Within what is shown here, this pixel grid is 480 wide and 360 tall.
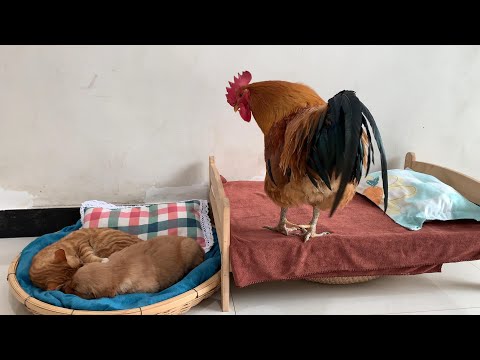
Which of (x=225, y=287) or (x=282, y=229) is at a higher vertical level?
(x=282, y=229)

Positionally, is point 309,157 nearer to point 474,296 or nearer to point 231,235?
point 231,235

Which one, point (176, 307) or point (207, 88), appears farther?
point (207, 88)

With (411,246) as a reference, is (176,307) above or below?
below

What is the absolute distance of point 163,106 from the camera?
2.42m

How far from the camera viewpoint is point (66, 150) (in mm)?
2410

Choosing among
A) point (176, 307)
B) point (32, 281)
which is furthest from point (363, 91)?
→ point (32, 281)

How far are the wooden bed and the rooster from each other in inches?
9.9

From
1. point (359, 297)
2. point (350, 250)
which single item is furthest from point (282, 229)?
point (359, 297)

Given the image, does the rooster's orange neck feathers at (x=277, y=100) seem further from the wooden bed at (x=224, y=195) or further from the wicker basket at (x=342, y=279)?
the wicker basket at (x=342, y=279)

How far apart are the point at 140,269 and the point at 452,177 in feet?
5.93

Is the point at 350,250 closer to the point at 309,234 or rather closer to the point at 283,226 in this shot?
the point at 309,234

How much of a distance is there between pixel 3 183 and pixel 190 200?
1.13m

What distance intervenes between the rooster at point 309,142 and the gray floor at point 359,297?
307mm

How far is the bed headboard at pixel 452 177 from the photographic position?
2.11 metres
